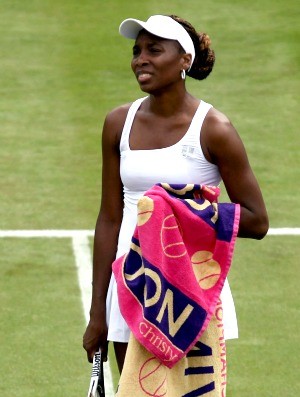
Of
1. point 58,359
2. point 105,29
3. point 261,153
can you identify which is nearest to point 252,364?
point 58,359

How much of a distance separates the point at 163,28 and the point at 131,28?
0.14 m

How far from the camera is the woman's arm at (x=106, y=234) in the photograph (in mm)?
5902

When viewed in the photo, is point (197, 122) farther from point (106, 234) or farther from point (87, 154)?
point (87, 154)

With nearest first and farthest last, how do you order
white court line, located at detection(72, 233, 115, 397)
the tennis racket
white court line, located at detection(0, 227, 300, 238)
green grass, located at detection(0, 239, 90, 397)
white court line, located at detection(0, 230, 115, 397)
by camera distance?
the tennis racket, green grass, located at detection(0, 239, 90, 397), white court line, located at detection(72, 233, 115, 397), white court line, located at detection(0, 230, 115, 397), white court line, located at detection(0, 227, 300, 238)

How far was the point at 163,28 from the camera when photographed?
571cm

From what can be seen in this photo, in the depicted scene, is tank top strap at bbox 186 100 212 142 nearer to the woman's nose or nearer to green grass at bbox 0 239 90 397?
the woman's nose

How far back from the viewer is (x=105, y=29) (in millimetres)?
14555

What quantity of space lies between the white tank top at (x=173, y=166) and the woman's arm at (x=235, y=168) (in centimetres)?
4

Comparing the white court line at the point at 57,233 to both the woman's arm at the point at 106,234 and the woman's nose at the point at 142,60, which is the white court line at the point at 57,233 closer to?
the woman's arm at the point at 106,234

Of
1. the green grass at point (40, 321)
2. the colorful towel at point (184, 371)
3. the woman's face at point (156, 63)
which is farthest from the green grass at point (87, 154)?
the woman's face at point (156, 63)

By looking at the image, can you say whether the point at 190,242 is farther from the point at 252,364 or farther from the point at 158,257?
the point at 252,364

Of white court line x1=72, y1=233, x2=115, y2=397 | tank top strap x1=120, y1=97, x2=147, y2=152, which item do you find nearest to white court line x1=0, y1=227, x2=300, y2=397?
white court line x1=72, y1=233, x2=115, y2=397

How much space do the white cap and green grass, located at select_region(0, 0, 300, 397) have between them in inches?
111

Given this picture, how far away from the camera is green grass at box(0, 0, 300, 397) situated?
8.51 meters
